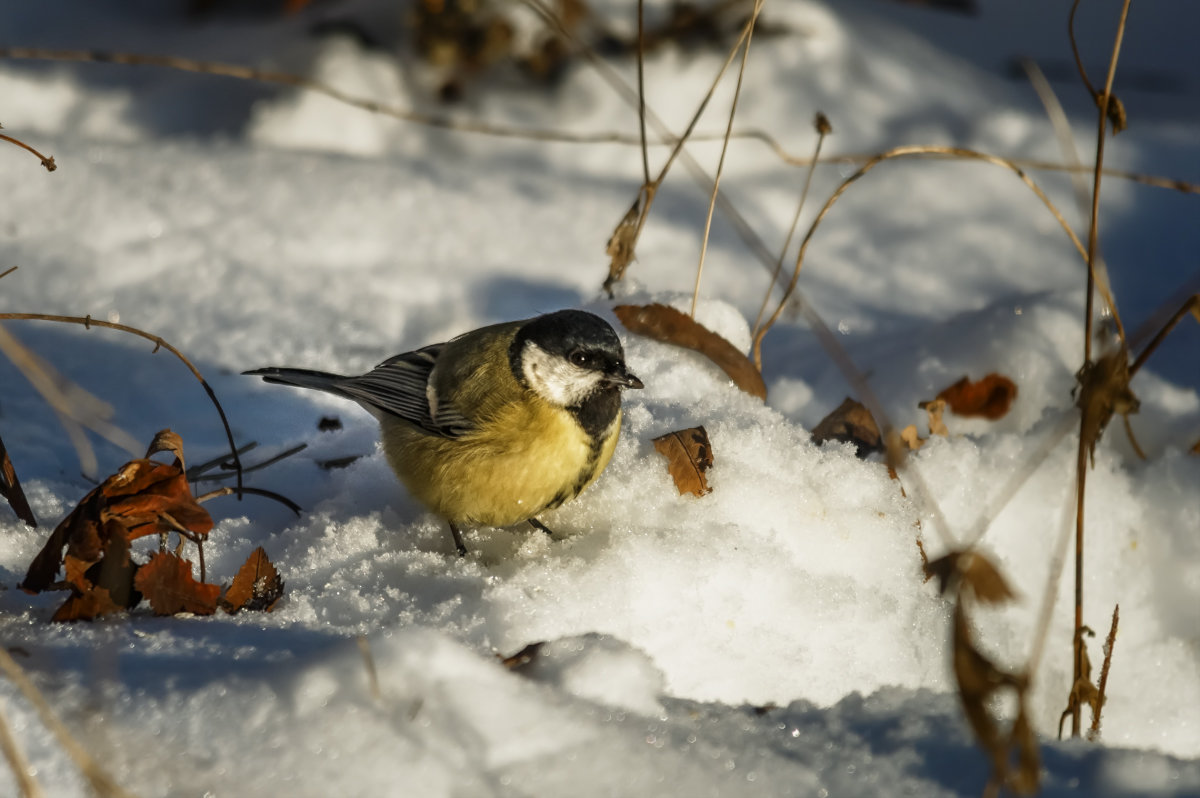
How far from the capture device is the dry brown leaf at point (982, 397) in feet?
10.2

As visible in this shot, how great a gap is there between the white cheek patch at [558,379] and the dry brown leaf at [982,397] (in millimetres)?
1307

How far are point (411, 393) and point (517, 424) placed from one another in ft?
1.19

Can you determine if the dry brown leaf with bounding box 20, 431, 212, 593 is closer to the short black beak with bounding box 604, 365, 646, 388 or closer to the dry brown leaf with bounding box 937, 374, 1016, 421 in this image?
the short black beak with bounding box 604, 365, 646, 388

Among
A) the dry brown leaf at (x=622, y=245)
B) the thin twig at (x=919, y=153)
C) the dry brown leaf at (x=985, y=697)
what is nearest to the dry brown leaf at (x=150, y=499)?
the thin twig at (x=919, y=153)

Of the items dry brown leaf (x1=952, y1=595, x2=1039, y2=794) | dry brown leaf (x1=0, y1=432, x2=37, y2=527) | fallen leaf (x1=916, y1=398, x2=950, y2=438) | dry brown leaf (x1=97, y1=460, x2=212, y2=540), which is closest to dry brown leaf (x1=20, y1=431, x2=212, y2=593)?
dry brown leaf (x1=97, y1=460, x2=212, y2=540)

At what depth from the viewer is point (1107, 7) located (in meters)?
6.00

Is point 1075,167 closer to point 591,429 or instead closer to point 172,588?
point 591,429

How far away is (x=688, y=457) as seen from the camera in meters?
2.46

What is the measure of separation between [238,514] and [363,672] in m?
1.24

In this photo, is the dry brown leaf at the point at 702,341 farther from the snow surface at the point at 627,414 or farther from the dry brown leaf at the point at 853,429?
the dry brown leaf at the point at 853,429

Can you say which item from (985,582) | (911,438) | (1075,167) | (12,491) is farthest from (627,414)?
(985,582)

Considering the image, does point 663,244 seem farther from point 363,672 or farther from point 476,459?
point 363,672

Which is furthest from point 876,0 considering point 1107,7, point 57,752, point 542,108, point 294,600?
point 57,752

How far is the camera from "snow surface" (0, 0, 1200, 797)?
1.54 m
